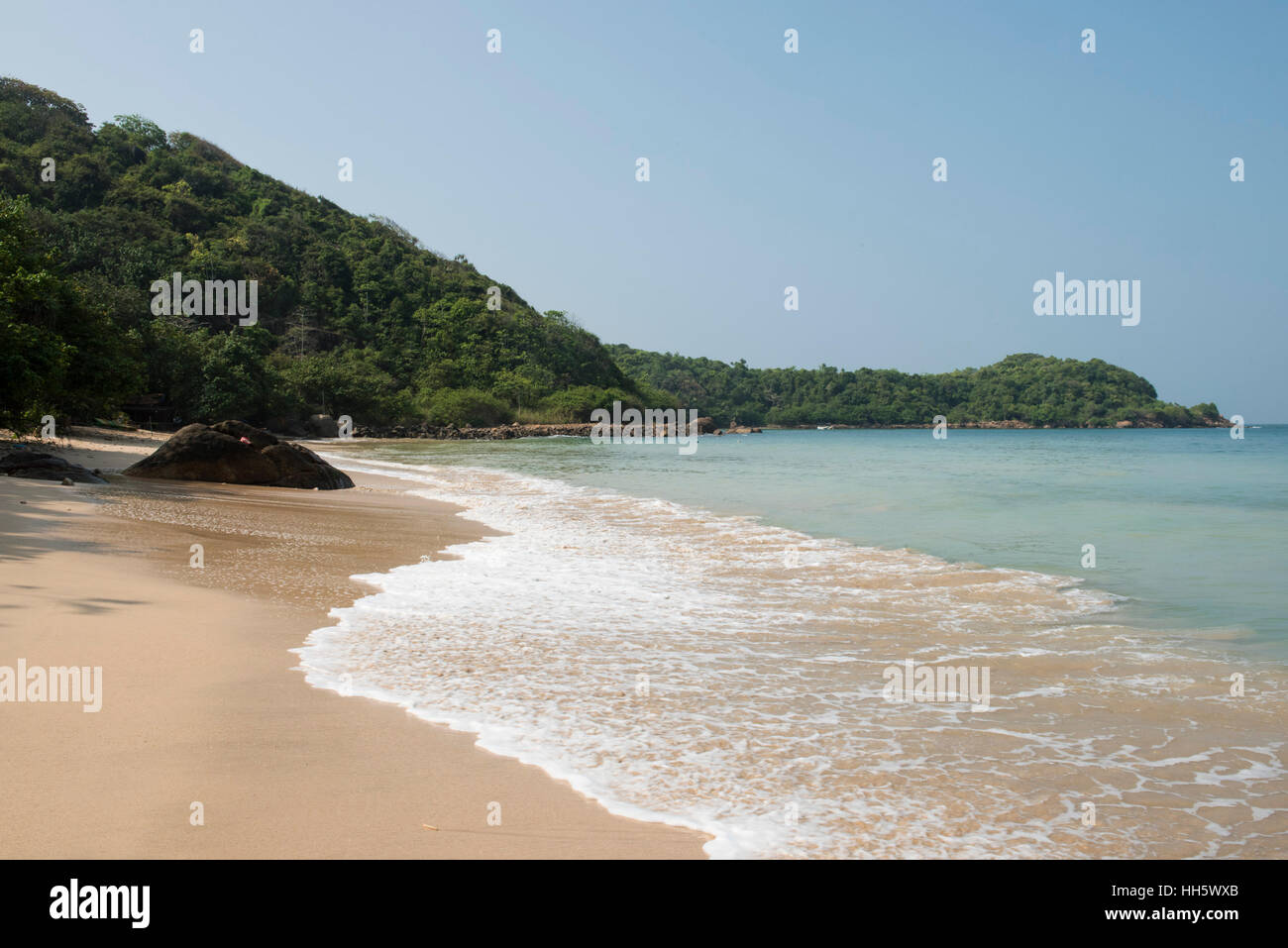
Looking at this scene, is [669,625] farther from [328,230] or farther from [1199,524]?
[328,230]

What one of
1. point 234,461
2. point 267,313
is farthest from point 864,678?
point 267,313

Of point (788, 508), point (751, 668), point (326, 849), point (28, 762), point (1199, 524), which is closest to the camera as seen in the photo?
point (326, 849)

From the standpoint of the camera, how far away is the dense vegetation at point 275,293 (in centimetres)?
5556

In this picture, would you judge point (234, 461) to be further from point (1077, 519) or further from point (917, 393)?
point (917, 393)

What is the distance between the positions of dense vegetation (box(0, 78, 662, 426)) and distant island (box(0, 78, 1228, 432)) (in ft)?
0.70

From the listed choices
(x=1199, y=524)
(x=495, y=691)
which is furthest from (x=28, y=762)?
(x=1199, y=524)

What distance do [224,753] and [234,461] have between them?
1573 cm

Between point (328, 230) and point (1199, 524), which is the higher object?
point (328, 230)

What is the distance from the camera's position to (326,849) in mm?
3051

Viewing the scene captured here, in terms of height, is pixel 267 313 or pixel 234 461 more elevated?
pixel 267 313

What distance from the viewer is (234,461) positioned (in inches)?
712

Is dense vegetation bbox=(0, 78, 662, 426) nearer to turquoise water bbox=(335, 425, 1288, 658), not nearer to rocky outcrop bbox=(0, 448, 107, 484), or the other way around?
turquoise water bbox=(335, 425, 1288, 658)
